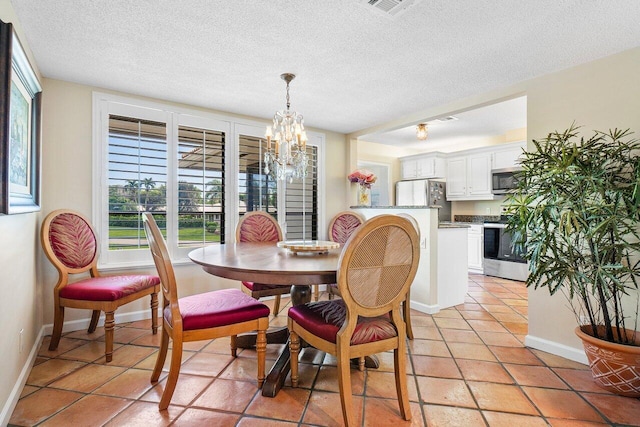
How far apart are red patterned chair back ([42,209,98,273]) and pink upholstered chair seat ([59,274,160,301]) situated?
21 centimetres

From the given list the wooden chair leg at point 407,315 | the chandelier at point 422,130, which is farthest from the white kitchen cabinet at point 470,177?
the wooden chair leg at point 407,315

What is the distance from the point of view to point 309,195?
4457mm

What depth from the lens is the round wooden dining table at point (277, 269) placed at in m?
1.62

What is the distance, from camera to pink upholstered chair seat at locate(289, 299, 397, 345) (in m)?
1.60

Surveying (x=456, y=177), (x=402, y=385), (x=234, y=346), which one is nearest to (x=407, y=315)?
(x=402, y=385)

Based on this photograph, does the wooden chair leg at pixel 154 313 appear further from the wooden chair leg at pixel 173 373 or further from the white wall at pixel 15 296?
the wooden chair leg at pixel 173 373

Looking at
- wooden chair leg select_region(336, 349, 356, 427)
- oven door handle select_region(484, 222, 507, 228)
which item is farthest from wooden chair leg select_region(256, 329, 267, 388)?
oven door handle select_region(484, 222, 507, 228)

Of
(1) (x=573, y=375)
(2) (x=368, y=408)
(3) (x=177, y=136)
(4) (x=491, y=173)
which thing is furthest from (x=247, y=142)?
(4) (x=491, y=173)

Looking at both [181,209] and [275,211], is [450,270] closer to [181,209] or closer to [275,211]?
[275,211]

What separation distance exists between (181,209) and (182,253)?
47 centimetres

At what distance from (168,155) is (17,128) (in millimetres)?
1456

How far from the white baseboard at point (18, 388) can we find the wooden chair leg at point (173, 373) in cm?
71

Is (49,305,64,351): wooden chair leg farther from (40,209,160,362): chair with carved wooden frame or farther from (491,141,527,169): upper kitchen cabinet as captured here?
(491,141,527,169): upper kitchen cabinet

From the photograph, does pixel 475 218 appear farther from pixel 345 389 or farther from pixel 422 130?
pixel 345 389
